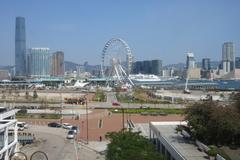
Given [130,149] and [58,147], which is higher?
[130,149]

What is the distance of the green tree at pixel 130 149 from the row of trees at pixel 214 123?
9.46 ft

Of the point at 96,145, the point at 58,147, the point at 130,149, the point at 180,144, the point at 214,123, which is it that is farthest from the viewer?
the point at 96,145

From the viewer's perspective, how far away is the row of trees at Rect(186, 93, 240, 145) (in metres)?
22.7

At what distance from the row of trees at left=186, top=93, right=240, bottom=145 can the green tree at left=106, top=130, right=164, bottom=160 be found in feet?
9.46

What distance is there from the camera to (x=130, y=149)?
22156 millimetres

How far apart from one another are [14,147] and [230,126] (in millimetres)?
13954

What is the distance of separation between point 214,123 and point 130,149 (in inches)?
185

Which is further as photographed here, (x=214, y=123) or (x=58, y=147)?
(x=58, y=147)

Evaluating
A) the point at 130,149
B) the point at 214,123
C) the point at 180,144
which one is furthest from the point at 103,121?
the point at 130,149

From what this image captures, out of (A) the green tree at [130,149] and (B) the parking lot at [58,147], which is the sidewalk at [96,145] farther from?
(A) the green tree at [130,149]

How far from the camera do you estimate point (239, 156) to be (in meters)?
20.9

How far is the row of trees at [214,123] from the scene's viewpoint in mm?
22719

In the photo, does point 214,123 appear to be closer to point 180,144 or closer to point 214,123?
point 214,123

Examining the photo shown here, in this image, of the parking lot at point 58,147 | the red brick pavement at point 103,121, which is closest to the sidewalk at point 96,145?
the parking lot at point 58,147
